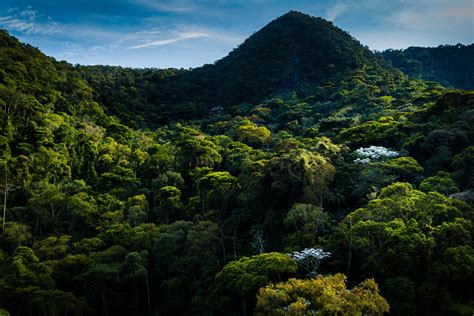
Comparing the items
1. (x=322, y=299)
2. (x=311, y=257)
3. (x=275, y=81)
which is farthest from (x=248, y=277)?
(x=275, y=81)

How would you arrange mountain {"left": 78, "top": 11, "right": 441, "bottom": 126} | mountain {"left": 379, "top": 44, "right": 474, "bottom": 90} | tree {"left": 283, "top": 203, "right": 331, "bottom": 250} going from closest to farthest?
tree {"left": 283, "top": 203, "right": 331, "bottom": 250} < mountain {"left": 78, "top": 11, "right": 441, "bottom": 126} < mountain {"left": 379, "top": 44, "right": 474, "bottom": 90}

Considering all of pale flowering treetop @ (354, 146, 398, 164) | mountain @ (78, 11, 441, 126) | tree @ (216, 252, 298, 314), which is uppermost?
mountain @ (78, 11, 441, 126)

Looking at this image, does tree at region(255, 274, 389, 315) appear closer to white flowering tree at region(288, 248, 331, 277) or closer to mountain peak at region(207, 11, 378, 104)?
white flowering tree at region(288, 248, 331, 277)

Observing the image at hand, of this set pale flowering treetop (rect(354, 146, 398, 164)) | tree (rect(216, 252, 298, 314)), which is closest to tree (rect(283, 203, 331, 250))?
tree (rect(216, 252, 298, 314))

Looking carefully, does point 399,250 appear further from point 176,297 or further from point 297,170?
point 176,297

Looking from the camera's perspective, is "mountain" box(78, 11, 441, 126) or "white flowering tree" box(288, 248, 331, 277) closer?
"white flowering tree" box(288, 248, 331, 277)

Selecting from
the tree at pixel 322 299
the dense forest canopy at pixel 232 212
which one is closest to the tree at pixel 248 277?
the dense forest canopy at pixel 232 212

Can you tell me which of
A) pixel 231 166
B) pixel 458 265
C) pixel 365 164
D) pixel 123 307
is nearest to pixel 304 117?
pixel 231 166

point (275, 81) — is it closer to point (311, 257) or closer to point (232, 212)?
point (232, 212)
